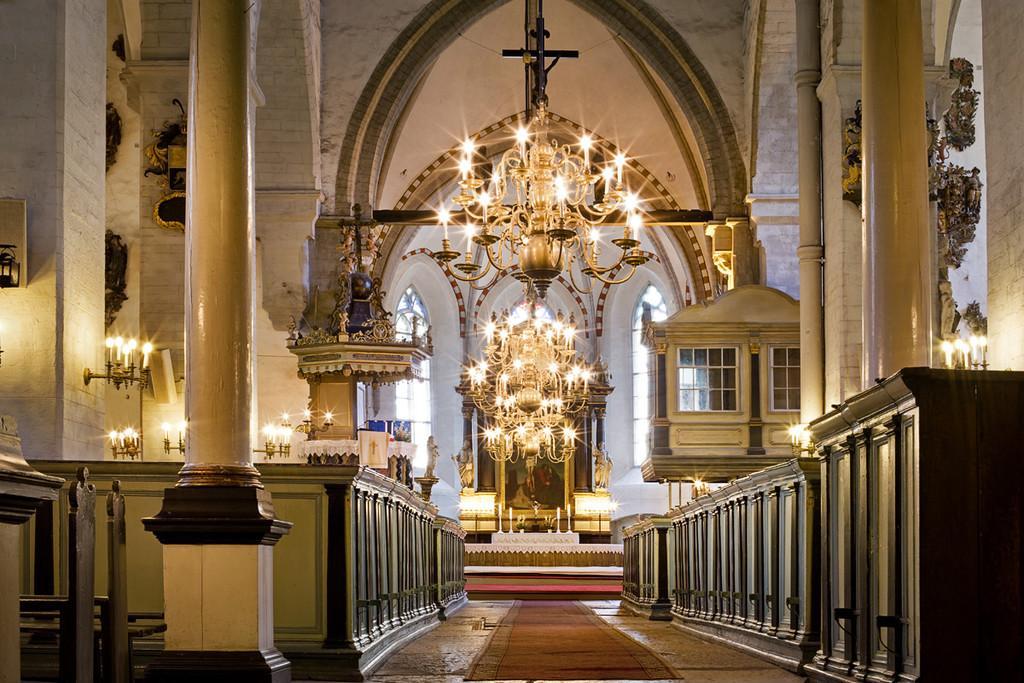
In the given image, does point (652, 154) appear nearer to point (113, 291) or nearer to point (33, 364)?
point (113, 291)

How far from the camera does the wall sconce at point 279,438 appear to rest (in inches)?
589

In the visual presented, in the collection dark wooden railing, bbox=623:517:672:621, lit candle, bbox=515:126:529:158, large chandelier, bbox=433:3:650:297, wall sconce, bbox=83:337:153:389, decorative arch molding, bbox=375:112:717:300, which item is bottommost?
dark wooden railing, bbox=623:517:672:621

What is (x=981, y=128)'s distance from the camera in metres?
17.5

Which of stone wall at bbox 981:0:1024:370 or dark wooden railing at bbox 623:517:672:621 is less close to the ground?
stone wall at bbox 981:0:1024:370

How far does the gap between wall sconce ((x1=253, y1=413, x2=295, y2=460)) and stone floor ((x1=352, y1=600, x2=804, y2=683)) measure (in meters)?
2.81

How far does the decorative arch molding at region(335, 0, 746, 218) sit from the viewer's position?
18938mm

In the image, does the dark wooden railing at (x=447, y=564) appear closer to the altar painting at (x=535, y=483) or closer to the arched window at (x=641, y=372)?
the altar painting at (x=535, y=483)

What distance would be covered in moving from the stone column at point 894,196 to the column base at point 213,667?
3.52 m

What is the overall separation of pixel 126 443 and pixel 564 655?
5.30 m

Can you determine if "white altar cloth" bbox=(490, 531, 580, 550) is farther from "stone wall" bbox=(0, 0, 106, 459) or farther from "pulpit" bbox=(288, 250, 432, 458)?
"stone wall" bbox=(0, 0, 106, 459)

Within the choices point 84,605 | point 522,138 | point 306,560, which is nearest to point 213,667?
point 306,560

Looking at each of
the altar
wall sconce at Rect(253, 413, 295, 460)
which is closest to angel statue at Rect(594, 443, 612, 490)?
the altar

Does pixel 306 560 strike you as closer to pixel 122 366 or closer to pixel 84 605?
pixel 122 366

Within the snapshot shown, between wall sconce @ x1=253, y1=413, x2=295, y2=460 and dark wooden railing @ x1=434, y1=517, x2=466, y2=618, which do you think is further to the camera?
wall sconce @ x1=253, y1=413, x2=295, y2=460
